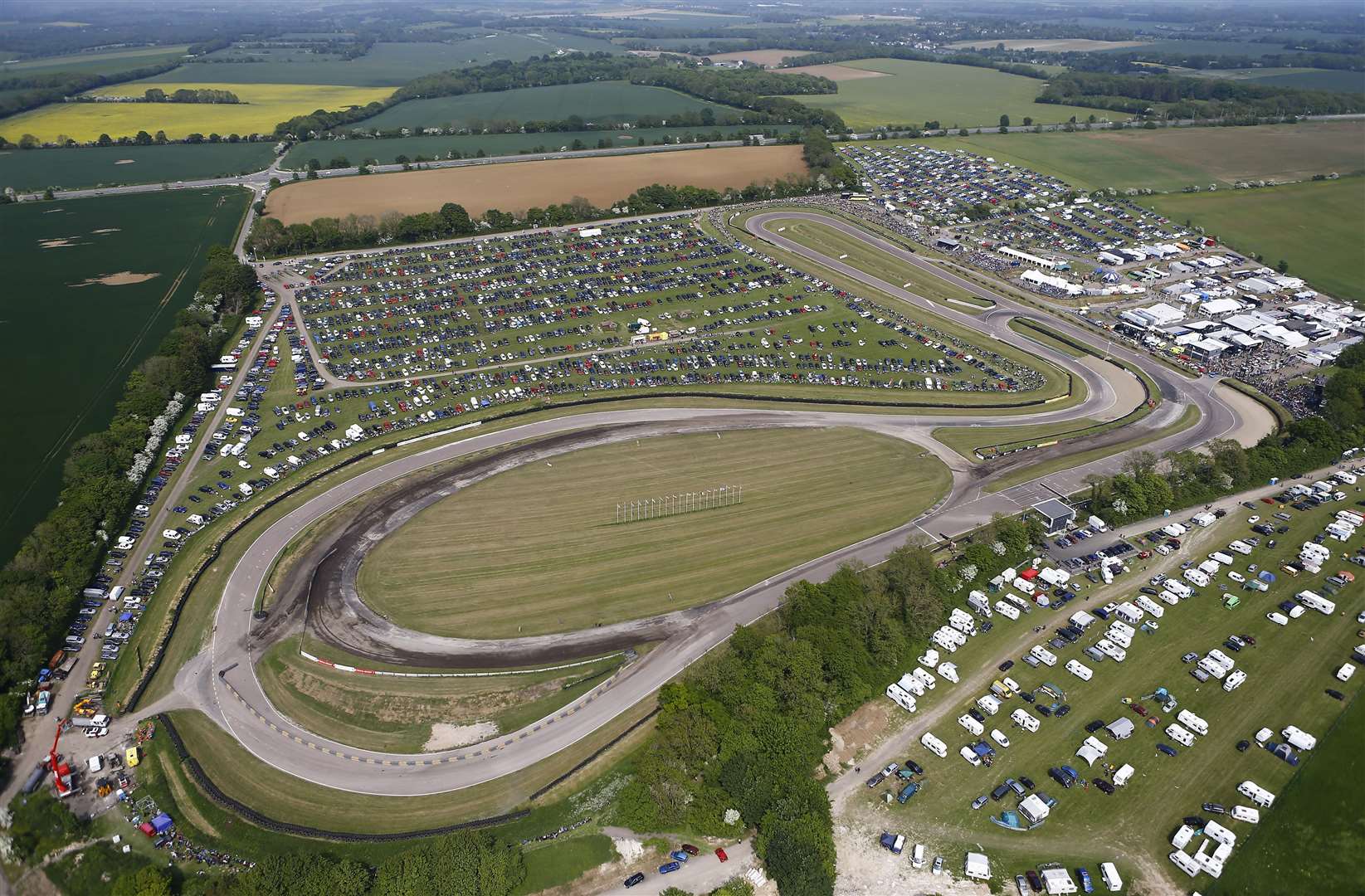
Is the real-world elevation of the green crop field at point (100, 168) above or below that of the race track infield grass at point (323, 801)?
above

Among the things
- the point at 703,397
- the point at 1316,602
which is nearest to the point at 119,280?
the point at 703,397

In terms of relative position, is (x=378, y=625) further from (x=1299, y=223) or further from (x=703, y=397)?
(x=1299, y=223)

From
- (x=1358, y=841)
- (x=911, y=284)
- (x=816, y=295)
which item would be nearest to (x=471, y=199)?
(x=816, y=295)

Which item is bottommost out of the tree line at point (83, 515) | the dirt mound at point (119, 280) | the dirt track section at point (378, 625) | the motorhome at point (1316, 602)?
the dirt track section at point (378, 625)

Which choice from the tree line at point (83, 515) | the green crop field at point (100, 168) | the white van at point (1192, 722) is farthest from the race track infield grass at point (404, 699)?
the green crop field at point (100, 168)

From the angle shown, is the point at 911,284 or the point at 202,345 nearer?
the point at 202,345

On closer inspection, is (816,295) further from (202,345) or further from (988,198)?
(202,345)

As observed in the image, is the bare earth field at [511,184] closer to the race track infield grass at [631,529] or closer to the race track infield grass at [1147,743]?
the race track infield grass at [631,529]
